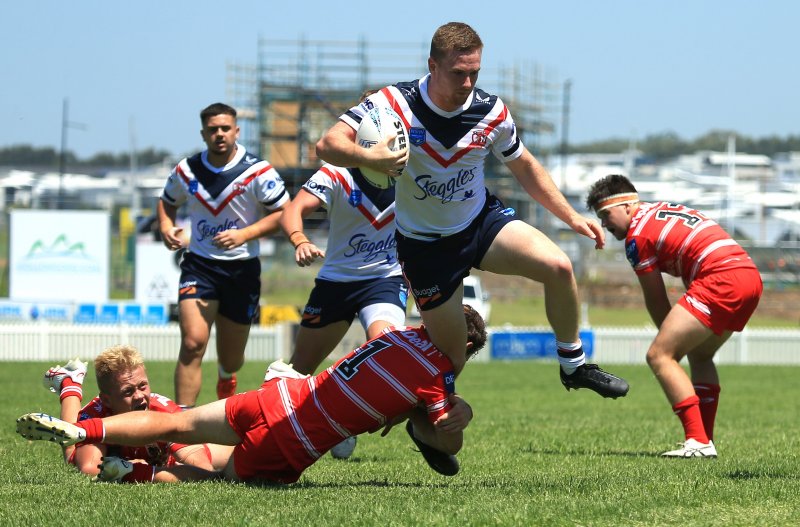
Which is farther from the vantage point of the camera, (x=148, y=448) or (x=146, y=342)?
(x=146, y=342)

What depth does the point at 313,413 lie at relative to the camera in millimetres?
5691

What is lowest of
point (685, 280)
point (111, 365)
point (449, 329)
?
point (111, 365)

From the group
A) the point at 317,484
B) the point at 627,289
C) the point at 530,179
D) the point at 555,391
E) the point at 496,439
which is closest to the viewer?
the point at 317,484

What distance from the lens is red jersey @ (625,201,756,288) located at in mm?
7949

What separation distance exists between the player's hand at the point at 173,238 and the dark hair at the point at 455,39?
3.77m

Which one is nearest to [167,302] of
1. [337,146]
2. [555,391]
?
[555,391]

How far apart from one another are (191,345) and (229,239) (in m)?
0.87

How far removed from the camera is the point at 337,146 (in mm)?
5504

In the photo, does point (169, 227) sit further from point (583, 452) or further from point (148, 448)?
point (583, 452)

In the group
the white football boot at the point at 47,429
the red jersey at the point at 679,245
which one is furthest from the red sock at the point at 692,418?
the white football boot at the point at 47,429

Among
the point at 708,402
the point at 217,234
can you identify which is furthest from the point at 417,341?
the point at 217,234

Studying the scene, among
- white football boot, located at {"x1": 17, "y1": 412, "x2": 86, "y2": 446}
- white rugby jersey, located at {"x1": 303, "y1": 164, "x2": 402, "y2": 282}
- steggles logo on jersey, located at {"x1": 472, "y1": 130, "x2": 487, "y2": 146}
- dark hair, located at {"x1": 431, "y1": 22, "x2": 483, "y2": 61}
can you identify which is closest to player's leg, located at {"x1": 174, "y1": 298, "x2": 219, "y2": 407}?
white rugby jersey, located at {"x1": 303, "y1": 164, "x2": 402, "y2": 282}

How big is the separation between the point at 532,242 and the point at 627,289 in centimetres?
4013

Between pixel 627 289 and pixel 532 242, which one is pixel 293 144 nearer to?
pixel 627 289
